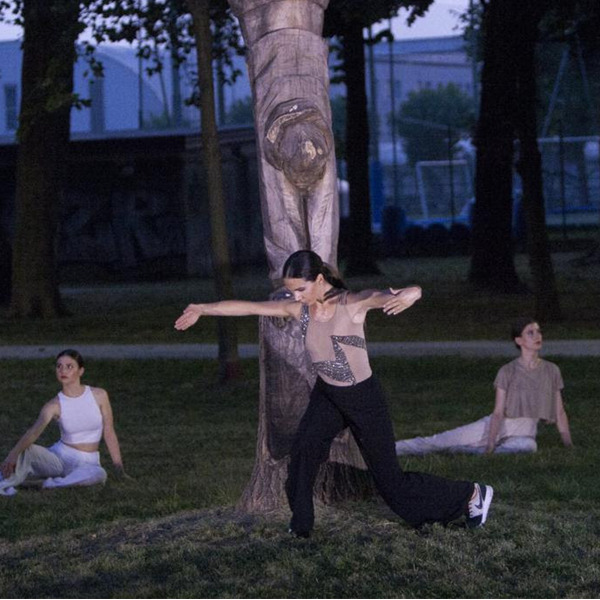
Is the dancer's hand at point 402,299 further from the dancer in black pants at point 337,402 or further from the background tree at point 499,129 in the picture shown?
the background tree at point 499,129

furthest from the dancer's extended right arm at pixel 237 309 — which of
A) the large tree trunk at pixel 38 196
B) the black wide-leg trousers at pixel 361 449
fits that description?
the large tree trunk at pixel 38 196

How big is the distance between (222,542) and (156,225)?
27.2 meters

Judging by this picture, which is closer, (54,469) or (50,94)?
(54,469)

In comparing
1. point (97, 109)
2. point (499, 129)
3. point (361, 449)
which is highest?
point (97, 109)

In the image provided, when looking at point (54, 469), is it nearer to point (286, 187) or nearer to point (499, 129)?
point (286, 187)

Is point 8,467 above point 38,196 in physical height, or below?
below

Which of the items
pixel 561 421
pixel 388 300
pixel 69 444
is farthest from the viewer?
pixel 561 421

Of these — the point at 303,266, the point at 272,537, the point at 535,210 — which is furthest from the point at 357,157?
the point at 303,266

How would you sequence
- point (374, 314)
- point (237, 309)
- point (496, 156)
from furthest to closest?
1. point (496, 156)
2. point (374, 314)
3. point (237, 309)

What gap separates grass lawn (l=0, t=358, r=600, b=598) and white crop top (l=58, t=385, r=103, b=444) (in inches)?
14.7

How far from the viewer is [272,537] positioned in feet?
22.5

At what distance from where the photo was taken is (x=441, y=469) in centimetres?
939

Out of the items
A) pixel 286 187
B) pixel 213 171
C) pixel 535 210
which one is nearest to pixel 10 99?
Result: pixel 535 210

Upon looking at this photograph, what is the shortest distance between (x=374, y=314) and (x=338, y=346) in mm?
14739
